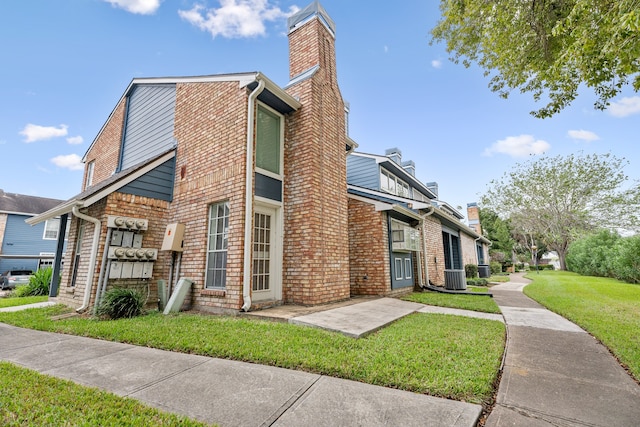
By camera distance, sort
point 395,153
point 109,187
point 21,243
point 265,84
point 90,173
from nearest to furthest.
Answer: point 109,187 < point 265,84 < point 90,173 < point 395,153 < point 21,243

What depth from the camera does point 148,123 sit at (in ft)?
29.9

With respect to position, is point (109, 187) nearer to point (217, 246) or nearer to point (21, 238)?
point (217, 246)

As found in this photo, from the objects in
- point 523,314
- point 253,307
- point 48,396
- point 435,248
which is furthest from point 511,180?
point 48,396

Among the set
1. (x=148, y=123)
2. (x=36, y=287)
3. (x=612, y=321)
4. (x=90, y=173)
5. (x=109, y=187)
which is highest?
(x=148, y=123)

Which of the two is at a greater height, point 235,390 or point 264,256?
point 264,256

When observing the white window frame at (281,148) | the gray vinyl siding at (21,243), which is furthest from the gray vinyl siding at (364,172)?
the gray vinyl siding at (21,243)

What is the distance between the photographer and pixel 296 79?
24.1ft

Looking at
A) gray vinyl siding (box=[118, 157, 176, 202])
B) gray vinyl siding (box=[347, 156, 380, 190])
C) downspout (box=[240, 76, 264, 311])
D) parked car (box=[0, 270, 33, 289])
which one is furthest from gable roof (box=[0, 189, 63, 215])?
downspout (box=[240, 76, 264, 311])

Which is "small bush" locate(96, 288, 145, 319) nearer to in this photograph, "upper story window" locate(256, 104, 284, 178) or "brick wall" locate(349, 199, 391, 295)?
"upper story window" locate(256, 104, 284, 178)

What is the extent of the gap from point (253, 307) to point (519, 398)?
4388 millimetres

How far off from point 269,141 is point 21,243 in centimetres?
2521

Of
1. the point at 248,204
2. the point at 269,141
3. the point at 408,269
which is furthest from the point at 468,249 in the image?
the point at 248,204

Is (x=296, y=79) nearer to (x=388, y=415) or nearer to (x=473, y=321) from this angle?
(x=473, y=321)

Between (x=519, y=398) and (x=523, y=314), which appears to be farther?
(x=523, y=314)
